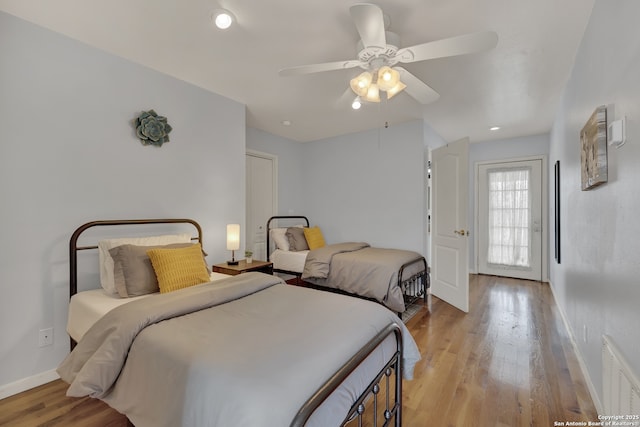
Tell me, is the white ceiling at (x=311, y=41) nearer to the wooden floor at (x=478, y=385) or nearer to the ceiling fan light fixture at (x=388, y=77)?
the ceiling fan light fixture at (x=388, y=77)

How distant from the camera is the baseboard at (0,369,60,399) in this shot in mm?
1934

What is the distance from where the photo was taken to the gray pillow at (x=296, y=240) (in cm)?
438

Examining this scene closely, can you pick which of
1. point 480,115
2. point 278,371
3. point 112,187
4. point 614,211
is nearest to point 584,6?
point 614,211

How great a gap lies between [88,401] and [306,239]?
304 cm

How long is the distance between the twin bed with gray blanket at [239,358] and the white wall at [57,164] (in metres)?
0.80

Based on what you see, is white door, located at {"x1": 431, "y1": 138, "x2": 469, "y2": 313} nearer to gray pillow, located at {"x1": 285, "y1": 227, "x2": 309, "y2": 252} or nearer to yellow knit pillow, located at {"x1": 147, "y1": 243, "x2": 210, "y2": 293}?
gray pillow, located at {"x1": 285, "y1": 227, "x2": 309, "y2": 252}

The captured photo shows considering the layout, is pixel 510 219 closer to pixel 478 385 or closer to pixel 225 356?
pixel 478 385

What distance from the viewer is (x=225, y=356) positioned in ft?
3.75

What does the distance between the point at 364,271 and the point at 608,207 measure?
2.22m

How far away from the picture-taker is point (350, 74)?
107 inches

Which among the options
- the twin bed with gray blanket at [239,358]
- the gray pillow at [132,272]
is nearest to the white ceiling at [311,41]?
the gray pillow at [132,272]

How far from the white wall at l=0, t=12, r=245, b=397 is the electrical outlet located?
0.10 ft

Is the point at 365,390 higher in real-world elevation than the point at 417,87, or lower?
lower

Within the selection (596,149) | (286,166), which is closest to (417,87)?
(596,149)
